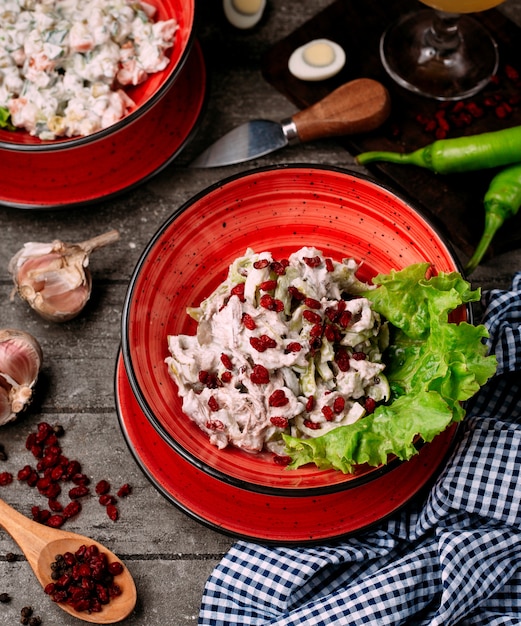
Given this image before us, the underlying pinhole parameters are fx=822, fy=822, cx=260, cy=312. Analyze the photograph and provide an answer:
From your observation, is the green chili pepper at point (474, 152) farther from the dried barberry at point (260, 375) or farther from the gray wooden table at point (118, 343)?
the dried barberry at point (260, 375)

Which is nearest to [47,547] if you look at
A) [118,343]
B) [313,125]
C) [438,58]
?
[118,343]

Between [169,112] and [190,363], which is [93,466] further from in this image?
[169,112]

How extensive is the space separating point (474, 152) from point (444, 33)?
0.73m

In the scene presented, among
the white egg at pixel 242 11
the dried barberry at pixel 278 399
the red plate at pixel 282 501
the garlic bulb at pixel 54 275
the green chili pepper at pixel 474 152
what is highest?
the white egg at pixel 242 11

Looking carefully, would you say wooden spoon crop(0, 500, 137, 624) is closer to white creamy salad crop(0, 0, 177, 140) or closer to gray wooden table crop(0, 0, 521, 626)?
gray wooden table crop(0, 0, 521, 626)

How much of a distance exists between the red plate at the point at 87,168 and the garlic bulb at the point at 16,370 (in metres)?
0.60

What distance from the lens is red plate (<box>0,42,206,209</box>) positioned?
3.44 m

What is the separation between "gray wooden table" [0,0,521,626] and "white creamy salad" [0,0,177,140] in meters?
0.36

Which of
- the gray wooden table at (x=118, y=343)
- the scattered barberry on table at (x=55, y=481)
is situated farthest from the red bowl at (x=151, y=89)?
the scattered barberry on table at (x=55, y=481)

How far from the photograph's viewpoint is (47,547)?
9.79 ft

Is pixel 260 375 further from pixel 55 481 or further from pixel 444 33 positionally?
pixel 444 33

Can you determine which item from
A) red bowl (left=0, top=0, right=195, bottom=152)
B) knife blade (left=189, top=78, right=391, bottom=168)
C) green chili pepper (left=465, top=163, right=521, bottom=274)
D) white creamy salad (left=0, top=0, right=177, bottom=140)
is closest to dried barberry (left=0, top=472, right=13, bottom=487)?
red bowl (left=0, top=0, right=195, bottom=152)

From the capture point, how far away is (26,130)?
3453 millimetres

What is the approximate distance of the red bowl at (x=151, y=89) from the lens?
3154 millimetres
